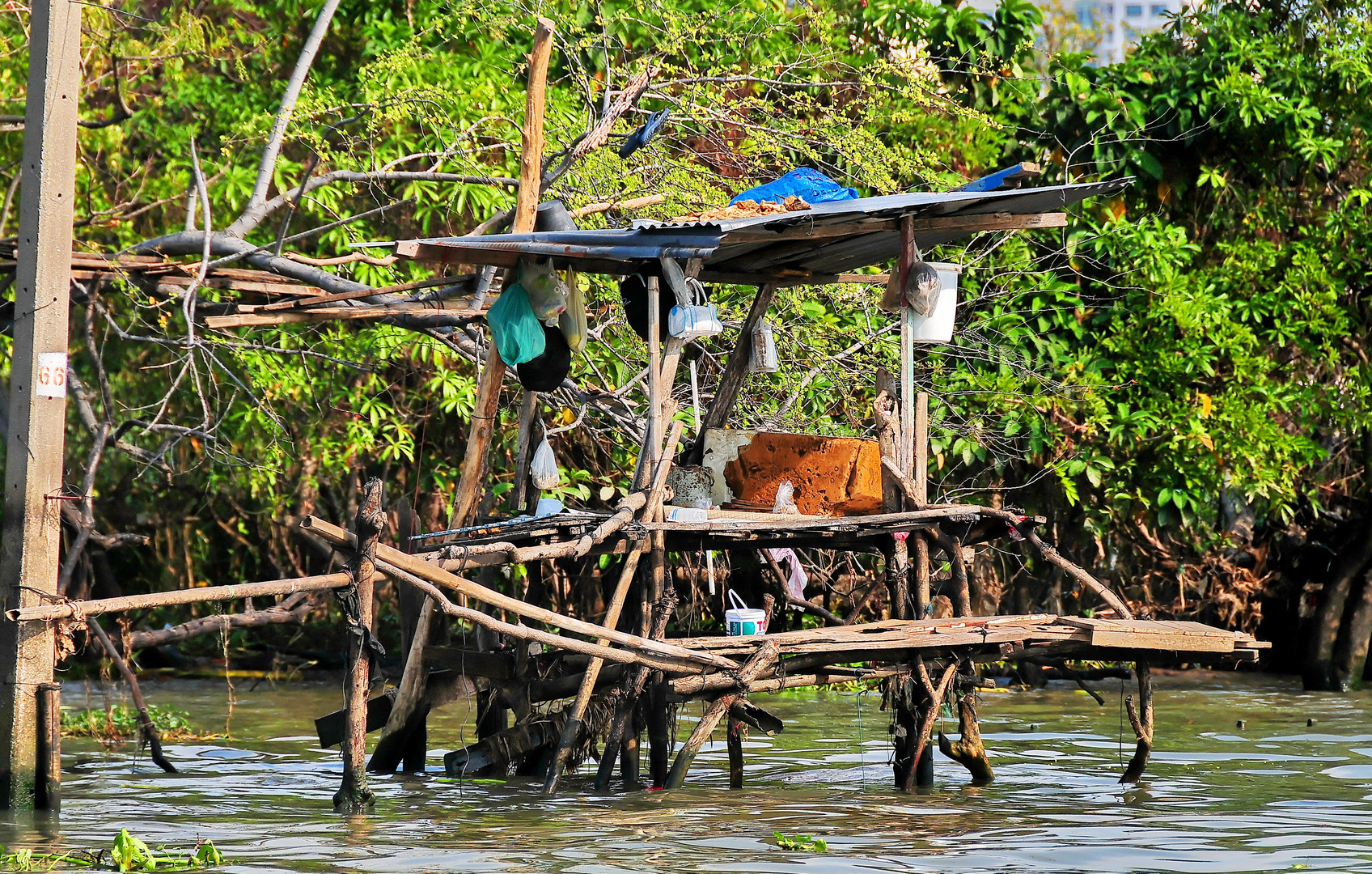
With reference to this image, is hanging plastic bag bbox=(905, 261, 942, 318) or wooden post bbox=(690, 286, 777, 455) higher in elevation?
hanging plastic bag bbox=(905, 261, 942, 318)

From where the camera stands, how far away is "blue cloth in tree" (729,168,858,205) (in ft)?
29.3

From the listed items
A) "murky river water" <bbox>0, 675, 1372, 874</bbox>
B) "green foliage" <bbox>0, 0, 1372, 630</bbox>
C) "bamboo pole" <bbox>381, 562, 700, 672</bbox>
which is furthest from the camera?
"green foliage" <bbox>0, 0, 1372, 630</bbox>

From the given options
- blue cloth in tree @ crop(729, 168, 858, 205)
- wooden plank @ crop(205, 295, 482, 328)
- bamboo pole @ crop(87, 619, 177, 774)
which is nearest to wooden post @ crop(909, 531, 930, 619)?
blue cloth in tree @ crop(729, 168, 858, 205)

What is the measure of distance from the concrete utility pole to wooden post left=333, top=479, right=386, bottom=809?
4.65 ft

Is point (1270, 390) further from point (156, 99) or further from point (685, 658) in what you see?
point (156, 99)

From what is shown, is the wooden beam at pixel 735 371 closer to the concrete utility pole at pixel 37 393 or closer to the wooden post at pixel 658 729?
the wooden post at pixel 658 729

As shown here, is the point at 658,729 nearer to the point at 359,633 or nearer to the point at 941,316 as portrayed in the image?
the point at 359,633

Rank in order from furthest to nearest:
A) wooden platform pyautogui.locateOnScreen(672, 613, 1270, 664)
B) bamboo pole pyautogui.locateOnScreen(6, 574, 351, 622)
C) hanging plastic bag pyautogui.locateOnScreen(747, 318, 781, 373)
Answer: hanging plastic bag pyautogui.locateOnScreen(747, 318, 781, 373), wooden platform pyautogui.locateOnScreen(672, 613, 1270, 664), bamboo pole pyautogui.locateOnScreen(6, 574, 351, 622)

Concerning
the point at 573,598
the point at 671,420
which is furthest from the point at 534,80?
the point at 573,598

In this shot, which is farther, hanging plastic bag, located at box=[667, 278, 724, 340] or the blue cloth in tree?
the blue cloth in tree

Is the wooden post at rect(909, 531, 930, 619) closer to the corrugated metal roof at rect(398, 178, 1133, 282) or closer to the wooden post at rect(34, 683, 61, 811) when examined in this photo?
the corrugated metal roof at rect(398, 178, 1133, 282)

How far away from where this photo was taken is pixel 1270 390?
14.1 m

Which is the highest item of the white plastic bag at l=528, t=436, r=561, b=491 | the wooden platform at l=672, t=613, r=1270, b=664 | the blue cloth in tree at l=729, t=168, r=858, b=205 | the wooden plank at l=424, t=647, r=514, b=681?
the blue cloth in tree at l=729, t=168, r=858, b=205

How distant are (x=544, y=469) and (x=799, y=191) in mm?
2153
